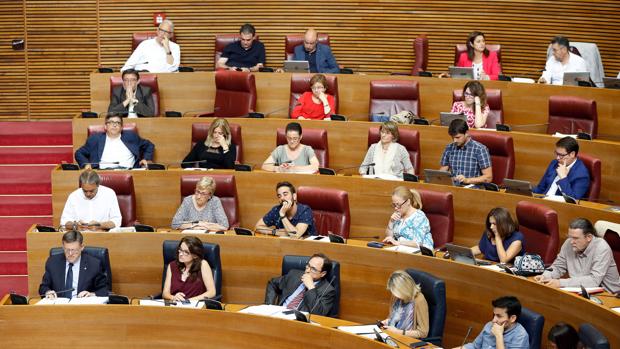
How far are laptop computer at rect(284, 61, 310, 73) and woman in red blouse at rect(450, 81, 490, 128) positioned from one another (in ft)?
4.60

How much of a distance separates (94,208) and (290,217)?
1302mm

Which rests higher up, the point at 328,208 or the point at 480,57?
the point at 480,57

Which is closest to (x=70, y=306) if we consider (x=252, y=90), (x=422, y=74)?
(x=252, y=90)

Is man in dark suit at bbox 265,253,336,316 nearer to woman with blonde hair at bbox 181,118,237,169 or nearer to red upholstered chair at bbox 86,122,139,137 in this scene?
woman with blonde hair at bbox 181,118,237,169

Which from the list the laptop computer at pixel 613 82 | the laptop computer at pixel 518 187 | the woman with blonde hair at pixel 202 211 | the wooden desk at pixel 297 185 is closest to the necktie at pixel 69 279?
the woman with blonde hair at pixel 202 211

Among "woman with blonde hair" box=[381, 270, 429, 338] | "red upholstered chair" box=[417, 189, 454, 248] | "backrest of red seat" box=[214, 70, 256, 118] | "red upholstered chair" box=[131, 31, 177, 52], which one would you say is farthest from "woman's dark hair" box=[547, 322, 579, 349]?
"red upholstered chair" box=[131, 31, 177, 52]

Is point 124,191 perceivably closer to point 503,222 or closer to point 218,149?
point 218,149

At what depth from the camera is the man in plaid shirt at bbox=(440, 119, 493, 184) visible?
25.5ft

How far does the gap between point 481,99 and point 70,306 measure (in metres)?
3.44


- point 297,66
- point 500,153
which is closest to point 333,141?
point 297,66

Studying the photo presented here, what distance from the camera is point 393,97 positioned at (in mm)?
8922

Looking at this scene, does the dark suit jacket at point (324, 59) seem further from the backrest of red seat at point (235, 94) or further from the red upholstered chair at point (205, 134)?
the red upholstered chair at point (205, 134)

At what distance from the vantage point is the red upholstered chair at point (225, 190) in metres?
7.74

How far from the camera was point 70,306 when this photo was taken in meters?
6.52
